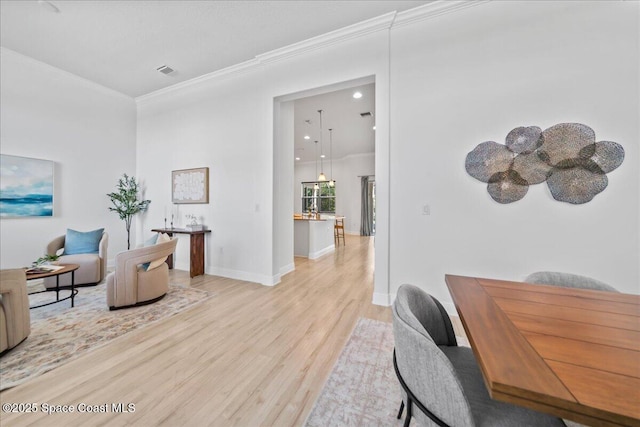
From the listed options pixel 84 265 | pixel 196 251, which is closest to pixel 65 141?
Answer: pixel 84 265

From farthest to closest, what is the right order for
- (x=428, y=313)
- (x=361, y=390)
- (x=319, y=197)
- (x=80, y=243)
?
(x=319, y=197), (x=80, y=243), (x=361, y=390), (x=428, y=313)

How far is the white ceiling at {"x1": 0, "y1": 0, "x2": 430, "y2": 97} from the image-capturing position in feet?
9.00

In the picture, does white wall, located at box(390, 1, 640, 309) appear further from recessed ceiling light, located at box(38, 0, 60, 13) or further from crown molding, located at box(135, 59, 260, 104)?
recessed ceiling light, located at box(38, 0, 60, 13)

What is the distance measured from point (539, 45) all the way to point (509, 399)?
3.20 meters

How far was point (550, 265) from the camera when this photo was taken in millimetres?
2305

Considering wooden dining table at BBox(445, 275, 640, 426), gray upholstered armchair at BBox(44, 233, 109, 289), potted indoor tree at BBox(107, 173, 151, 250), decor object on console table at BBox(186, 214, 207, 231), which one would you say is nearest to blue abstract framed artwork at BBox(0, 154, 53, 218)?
gray upholstered armchair at BBox(44, 233, 109, 289)

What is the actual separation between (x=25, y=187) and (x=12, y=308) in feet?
9.81

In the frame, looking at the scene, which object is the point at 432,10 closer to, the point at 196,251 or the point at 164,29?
the point at 164,29

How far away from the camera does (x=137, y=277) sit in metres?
2.80

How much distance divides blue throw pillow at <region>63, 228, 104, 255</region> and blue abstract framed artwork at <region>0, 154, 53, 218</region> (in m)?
0.74

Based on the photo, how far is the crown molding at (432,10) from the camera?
2582 millimetres

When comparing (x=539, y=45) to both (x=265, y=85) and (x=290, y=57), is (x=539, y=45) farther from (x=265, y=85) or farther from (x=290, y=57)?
(x=265, y=85)

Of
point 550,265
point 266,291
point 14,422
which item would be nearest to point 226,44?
point 266,291

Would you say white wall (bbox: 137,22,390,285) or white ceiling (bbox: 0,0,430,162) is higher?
white ceiling (bbox: 0,0,430,162)
